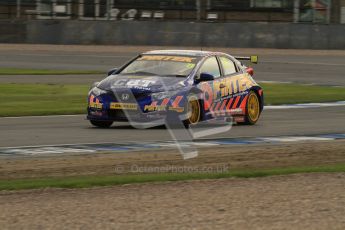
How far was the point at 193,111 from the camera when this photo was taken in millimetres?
15312

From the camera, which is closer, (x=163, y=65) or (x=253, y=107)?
(x=163, y=65)

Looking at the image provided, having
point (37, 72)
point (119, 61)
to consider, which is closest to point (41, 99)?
point (37, 72)

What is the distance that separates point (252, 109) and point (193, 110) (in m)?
1.87

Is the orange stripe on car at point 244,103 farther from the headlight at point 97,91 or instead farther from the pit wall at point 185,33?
the pit wall at point 185,33

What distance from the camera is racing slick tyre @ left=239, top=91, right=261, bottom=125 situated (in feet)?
54.5

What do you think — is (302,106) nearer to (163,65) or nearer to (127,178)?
(163,65)

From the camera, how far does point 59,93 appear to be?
73.8 feet

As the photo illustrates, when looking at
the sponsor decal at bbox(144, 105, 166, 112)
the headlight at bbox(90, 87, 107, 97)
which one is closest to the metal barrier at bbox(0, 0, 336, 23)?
the headlight at bbox(90, 87, 107, 97)

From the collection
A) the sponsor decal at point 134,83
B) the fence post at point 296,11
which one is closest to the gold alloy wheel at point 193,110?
the sponsor decal at point 134,83

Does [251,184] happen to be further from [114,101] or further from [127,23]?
[127,23]

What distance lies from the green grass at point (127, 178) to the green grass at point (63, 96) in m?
7.43

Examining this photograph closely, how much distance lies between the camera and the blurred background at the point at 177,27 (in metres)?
42.9

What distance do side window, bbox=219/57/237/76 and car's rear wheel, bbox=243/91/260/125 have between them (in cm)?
53

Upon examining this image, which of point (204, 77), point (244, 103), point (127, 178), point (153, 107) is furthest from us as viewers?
point (244, 103)
